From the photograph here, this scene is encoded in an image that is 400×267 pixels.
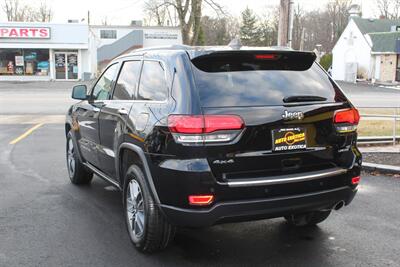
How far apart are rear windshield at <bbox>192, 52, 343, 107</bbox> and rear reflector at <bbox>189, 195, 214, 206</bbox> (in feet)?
2.30

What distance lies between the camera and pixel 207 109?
3779 mm

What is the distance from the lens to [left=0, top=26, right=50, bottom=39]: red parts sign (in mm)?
37938

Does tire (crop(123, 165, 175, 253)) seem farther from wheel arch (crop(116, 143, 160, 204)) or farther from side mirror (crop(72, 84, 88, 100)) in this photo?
side mirror (crop(72, 84, 88, 100))

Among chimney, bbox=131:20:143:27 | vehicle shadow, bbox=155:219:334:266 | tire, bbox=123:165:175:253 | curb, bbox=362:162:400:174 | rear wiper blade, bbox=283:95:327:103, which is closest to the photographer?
rear wiper blade, bbox=283:95:327:103

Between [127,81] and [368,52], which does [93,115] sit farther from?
[368,52]

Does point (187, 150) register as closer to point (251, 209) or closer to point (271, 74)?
point (251, 209)

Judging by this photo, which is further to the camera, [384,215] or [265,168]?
[384,215]

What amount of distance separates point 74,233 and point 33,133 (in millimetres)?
8118

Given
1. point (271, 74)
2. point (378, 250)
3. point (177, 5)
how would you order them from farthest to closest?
point (177, 5) < point (378, 250) < point (271, 74)

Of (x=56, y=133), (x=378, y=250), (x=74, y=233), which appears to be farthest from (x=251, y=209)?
(x=56, y=133)

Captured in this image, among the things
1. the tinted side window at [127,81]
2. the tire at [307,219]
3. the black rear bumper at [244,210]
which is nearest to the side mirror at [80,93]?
the tinted side window at [127,81]

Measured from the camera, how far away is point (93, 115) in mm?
5812

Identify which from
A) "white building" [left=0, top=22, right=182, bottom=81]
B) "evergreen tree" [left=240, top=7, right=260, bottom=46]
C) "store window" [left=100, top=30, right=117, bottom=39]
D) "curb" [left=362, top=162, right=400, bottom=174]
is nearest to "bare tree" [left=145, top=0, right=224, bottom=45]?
"white building" [left=0, top=22, right=182, bottom=81]

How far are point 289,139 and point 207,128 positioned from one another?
71 centimetres
